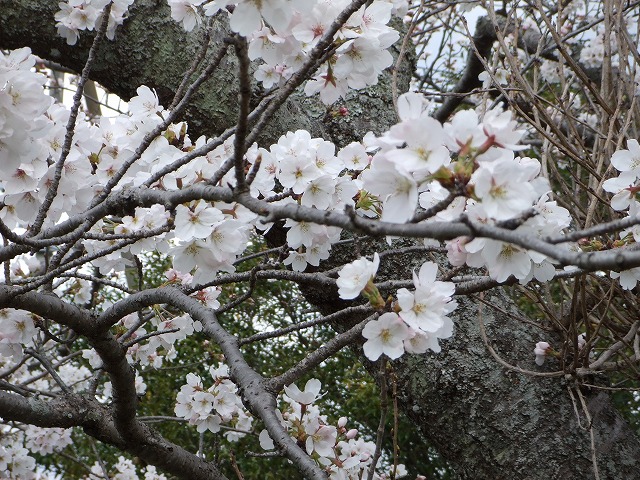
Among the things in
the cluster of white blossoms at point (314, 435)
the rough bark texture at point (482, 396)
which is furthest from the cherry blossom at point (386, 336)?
the rough bark texture at point (482, 396)

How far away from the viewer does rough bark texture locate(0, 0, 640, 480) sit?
6.05 feet

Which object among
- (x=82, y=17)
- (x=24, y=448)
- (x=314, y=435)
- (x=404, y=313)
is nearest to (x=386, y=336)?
(x=404, y=313)

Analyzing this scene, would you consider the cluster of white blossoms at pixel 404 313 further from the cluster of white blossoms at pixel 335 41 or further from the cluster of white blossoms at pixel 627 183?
the cluster of white blossoms at pixel 627 183

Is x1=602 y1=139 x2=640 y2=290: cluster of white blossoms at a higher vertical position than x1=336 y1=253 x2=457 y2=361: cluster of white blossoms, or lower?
higher

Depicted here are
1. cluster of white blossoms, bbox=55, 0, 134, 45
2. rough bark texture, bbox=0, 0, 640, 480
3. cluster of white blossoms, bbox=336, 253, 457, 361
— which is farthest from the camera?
rough bark texture, bbox=0, 0, 640, 480

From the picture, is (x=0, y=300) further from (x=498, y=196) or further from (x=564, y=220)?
(x=564, y=220)

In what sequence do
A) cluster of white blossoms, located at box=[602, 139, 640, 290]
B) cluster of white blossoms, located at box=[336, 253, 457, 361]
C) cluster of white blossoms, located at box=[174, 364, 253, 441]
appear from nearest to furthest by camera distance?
1. cluster of white blossoms, located at box=[336, 253, 457, 361]
2. cluster of white blossoms, located at box=[602, 139, 640, 290]
3. cluster of white blossoms, located at box=[174, 364, 253, 441]

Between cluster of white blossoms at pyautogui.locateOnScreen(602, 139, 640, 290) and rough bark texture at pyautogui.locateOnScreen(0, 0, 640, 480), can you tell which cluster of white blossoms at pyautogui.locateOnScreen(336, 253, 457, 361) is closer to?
cluster of white blossoms at pyautogui.locateOnScreen(602, 139, 640, 290)

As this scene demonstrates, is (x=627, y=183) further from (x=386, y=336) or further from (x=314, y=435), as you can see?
(x=314, y=435)

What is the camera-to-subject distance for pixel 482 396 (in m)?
1.91

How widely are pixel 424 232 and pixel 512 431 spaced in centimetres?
135

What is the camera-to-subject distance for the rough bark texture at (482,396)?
6.05 feet

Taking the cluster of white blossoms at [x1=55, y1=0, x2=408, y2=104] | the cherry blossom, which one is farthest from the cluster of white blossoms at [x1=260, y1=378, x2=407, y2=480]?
the cluster of white blossoms at [x1=55, y1=0, x2=408, y2=104]

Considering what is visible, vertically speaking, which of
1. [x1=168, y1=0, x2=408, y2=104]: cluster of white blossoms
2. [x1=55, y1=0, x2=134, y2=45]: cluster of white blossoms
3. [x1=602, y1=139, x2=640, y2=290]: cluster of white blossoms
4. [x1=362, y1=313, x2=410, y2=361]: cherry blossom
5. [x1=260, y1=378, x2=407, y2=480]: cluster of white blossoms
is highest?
[x1=55, y1=0, x2=134, y2=45]: cluster of white blossoms
